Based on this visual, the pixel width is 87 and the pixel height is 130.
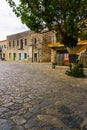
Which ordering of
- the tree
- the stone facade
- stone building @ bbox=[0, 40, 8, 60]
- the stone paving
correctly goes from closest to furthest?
the stone paving
the tree
the stone facade
stone building @ bbox=[0, 40, 8, 60]

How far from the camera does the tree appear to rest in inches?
516

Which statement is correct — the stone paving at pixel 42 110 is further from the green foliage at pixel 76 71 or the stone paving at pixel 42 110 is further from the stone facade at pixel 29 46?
the stone facade at pixel 29 46

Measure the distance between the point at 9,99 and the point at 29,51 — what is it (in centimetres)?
3210

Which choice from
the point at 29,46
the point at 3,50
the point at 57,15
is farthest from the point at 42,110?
the point at 3,50

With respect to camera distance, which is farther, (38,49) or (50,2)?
(38,49)

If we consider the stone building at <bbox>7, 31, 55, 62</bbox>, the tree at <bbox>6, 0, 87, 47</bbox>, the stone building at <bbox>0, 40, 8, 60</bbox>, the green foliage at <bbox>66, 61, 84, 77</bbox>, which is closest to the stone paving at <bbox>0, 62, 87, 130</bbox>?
the green foliage at <bbox>66, 61, 84, 77</bbox>

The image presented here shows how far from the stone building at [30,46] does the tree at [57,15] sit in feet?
60.1

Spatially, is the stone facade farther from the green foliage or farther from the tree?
the green foliage

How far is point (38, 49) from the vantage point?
35344 mm

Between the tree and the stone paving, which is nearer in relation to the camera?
the stone paving

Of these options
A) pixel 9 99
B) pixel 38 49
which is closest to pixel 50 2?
pixel 9 99

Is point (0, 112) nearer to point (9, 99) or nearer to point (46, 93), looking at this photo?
point (9, 99)

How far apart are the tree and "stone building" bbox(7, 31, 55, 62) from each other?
18327 millimetres

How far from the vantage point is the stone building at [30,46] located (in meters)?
34.7
